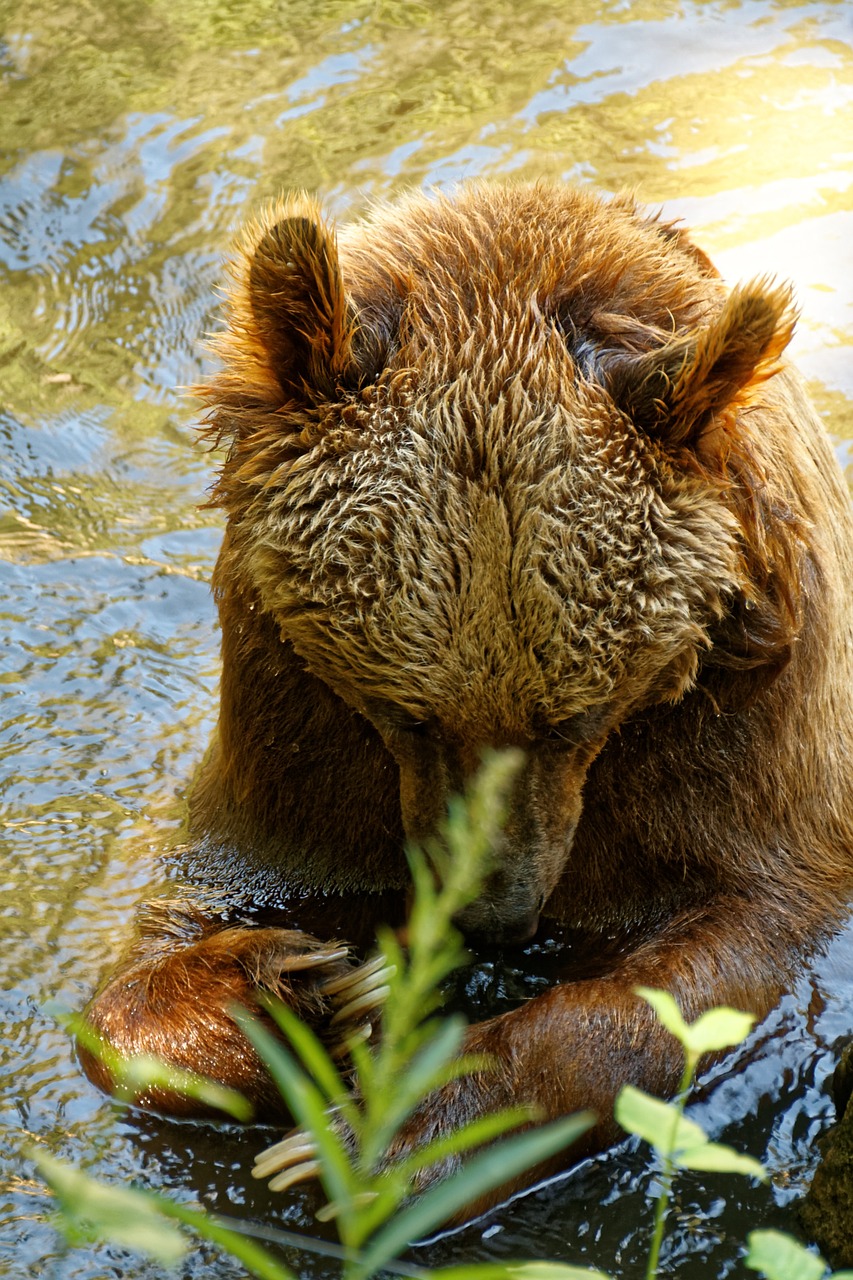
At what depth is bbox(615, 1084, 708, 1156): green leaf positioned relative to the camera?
1.95 m

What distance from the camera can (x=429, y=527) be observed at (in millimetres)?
3439

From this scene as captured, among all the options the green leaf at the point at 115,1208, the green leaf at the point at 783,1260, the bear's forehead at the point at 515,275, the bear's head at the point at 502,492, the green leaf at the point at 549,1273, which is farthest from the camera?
the bear's forehead at the point at 515,275

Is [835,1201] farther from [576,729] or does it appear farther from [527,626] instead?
[527,626]

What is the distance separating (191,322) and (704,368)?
202 inches

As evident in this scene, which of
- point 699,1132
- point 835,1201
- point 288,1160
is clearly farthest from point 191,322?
point 699,1132

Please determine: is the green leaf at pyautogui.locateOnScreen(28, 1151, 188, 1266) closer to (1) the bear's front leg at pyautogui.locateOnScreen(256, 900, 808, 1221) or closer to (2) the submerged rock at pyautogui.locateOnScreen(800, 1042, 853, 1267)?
(1) the bear's front leg at pyautogui.locateOnScreen(256, 900, 808, 1221)

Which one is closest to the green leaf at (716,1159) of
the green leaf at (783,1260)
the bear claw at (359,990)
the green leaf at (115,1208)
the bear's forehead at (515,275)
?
the green leaf at (783,1260)

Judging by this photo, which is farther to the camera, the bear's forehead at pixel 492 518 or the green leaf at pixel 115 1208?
the bear's forehead at pixel 492 518

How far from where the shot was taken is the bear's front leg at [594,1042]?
3588mm

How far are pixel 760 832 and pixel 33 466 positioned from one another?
432 centimetres

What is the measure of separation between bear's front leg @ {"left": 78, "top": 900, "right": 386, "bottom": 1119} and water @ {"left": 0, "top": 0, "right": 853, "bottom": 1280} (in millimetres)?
162

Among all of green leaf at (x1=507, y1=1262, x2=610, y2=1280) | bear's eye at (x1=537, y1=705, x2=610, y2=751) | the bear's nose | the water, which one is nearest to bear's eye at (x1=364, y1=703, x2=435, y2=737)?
bear's eye at (x1=537, y1=705, x2=610, y2=751)

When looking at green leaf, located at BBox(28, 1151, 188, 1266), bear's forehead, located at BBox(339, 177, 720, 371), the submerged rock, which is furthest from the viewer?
bear's forehead, located at BBox(339, 177, 720, 371)

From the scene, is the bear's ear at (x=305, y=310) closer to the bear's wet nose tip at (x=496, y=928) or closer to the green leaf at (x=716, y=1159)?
the bear's wet nose tip at (x=496, y=928)
